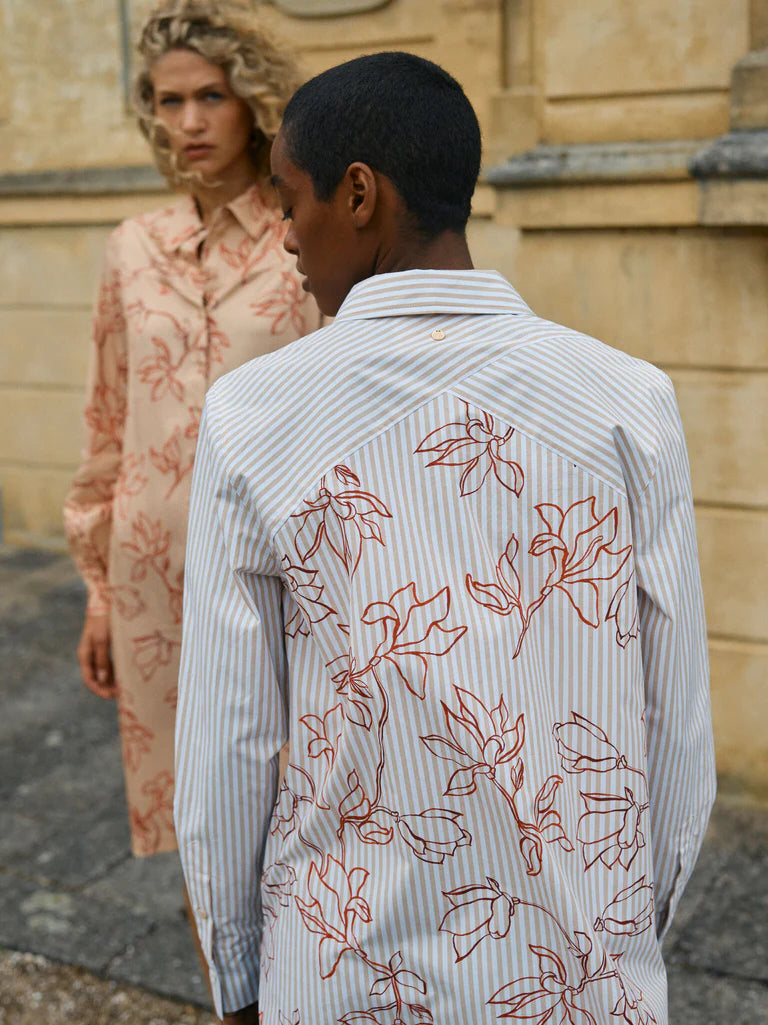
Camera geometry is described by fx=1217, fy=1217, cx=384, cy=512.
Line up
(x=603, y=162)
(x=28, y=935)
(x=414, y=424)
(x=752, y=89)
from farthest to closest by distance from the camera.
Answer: (x=603, y=162), (x=752, y=89), (x=28, y=935), (x=414, y=424)

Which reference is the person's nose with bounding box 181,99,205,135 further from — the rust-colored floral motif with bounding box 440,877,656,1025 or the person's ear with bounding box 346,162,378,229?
the rust-colored floral motif with bounding box 440,877,656,1025

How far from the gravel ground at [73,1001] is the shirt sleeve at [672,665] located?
1.56 meters

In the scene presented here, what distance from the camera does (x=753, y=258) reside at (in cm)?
340

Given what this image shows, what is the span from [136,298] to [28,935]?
167cm

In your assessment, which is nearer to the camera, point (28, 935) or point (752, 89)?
point (28, 935)

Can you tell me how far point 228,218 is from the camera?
2262mm

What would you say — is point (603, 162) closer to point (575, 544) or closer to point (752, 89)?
point (752, 89)

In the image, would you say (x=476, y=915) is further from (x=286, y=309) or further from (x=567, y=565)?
(x=286, y=309)

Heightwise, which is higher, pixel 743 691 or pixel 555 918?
pixel 555 918

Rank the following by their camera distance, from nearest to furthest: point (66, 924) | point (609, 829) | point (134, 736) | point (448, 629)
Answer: point (448, 629), point (609, 829), point (134, 736), point (66, 924)

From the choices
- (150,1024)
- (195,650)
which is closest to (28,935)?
(150,1024)

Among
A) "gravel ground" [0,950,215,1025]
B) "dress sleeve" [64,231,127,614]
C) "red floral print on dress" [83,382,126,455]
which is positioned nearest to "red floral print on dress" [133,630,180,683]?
"dress sleeve" [64,231,127,614]

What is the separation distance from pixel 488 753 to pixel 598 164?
272 cm

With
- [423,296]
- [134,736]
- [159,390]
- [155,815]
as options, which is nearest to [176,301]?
[159,390]
